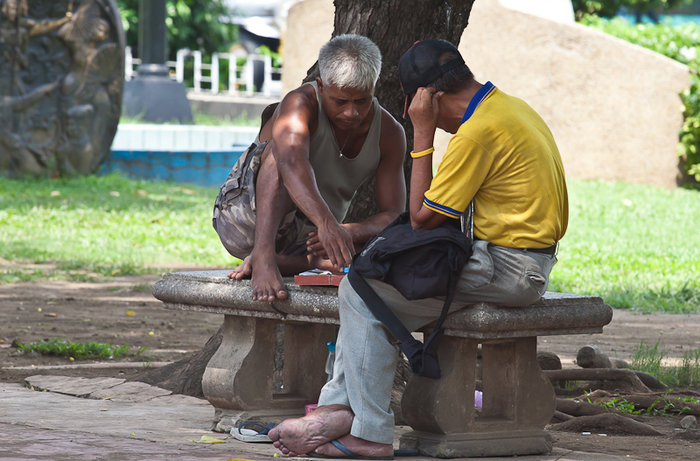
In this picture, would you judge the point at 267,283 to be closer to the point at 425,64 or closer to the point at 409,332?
the point at 409,332

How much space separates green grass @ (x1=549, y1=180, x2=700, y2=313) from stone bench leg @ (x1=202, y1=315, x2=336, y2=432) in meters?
4.55

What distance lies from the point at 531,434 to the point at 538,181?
907 millimetres

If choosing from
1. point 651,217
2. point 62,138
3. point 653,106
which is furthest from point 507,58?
point 62,138

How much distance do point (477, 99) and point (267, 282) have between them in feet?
3.34

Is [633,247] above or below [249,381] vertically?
below

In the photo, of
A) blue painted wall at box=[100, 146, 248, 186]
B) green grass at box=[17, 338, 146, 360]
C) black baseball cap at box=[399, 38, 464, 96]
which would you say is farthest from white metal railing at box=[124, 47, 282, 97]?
black baseball cap at box=[399, 38, 464, 96]

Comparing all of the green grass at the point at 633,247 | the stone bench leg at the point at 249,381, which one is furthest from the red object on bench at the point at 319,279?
the green grass at the point at 633,247

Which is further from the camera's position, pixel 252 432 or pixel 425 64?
pixel 252 432

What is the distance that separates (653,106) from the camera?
15.9 meters

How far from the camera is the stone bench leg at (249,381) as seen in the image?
14.3 feet

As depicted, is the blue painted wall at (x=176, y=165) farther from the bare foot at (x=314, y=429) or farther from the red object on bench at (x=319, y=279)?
the bare foot at (x=314, y=429)

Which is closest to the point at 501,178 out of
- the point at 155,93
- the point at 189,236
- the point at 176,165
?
the point at 189,236

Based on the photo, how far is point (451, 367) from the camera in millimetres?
3885

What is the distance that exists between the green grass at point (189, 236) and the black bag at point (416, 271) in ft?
16.4
